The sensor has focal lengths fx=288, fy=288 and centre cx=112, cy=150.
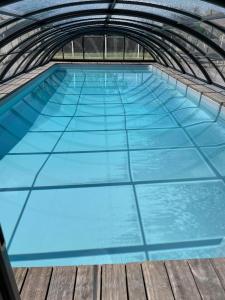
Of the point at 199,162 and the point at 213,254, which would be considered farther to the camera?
the point at 199,162

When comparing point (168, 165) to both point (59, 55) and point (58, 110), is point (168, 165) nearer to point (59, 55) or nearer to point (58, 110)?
point (58, 110)

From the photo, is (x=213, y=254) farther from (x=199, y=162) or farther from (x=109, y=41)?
(x=109, y=41)

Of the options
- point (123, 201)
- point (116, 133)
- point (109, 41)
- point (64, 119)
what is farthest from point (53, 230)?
point (109, 41)

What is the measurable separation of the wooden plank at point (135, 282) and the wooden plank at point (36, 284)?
26.5 inches

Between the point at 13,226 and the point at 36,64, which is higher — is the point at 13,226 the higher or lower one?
the lower one

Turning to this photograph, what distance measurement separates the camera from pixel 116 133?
336 inches

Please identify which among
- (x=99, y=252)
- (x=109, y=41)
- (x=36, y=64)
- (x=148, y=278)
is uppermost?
(x=109, y=41)

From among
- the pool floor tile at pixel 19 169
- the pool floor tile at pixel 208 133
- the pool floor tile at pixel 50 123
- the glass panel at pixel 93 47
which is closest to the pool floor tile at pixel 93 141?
the pool floor tile at pixel 50 123

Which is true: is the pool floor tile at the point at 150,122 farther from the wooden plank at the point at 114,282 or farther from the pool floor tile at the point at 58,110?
the wooden plank at the point at 114,282

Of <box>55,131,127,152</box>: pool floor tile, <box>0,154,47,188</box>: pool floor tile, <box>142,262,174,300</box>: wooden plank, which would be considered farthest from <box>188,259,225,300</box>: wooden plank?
<box>55,131,127,152</box>: pool floor tile

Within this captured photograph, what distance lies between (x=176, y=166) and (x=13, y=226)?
363 cm

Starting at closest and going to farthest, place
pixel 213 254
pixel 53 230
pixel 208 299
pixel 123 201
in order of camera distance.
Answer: pixel 208 299
pixel 213 254
pixel 53 230
pixel 123 201

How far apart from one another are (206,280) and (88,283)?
3.21 feet

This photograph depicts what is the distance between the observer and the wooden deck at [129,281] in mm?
2252
